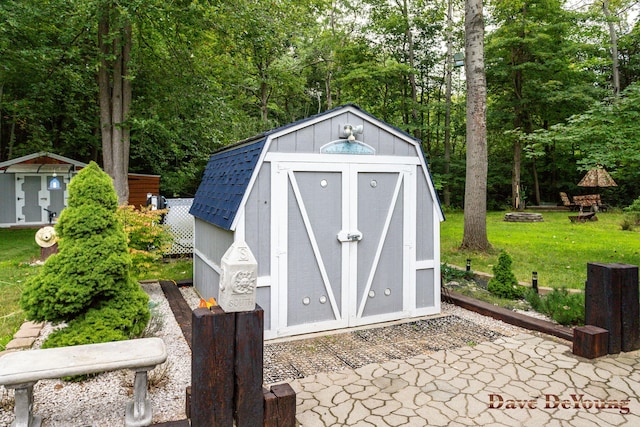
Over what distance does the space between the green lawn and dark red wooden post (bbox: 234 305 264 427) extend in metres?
5.34

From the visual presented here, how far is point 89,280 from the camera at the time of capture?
3312mm

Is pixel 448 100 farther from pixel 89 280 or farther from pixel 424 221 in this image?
pixel 89 280

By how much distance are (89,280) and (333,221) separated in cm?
257

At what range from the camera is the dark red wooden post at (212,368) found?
248 cm

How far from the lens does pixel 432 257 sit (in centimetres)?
537

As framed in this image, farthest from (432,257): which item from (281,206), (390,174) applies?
(281,206)

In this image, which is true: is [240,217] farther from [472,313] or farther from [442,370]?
Answer: [472,313]

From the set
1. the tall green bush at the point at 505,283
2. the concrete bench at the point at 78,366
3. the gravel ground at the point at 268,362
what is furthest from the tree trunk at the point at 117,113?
the tall green bush at the point at 505,283

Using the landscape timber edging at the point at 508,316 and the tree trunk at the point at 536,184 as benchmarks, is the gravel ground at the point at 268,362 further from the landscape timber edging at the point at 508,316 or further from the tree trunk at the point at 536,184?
the tree trunk at the point at 536,184

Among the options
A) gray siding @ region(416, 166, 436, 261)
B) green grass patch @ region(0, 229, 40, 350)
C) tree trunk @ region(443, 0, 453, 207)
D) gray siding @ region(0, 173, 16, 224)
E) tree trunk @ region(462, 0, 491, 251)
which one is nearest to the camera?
green grass patch @ region(0, 229, 40, 350)

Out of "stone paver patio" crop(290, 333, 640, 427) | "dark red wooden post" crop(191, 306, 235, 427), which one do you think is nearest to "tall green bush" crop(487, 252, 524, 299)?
"stone paver patio" crop(290, 333, 640, 427)

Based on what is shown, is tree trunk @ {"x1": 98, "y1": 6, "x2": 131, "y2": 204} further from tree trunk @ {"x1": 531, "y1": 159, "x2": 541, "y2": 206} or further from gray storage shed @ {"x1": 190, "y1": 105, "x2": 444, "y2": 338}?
tree trunk @ {"x1": 531, "y1": 159, "x2": 541, "y2": 206}

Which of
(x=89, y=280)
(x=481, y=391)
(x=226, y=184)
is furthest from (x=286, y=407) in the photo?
(x=226, y=184)

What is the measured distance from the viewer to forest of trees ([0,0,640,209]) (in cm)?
848
